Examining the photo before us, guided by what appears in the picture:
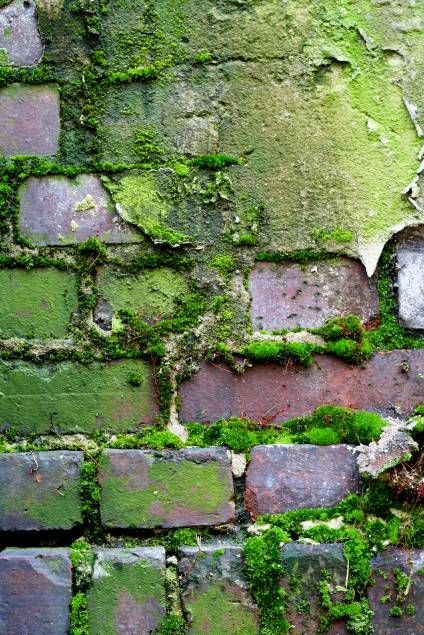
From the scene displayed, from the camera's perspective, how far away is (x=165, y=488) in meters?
1.46

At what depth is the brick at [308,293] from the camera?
1589mm

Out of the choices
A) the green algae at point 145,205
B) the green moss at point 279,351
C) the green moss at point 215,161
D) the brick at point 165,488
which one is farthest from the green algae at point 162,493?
the green moss at point 215,161

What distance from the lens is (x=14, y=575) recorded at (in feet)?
4.50

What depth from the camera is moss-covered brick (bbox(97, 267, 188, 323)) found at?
1.58m

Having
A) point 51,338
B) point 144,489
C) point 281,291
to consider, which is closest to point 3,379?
point 51,338

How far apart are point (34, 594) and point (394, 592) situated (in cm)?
68

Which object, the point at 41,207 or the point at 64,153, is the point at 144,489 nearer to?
the point at 41,207

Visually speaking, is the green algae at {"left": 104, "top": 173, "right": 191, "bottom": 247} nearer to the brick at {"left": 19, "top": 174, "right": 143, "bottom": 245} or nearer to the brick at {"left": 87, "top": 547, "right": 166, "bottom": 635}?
the brick at {"left": 19, "top": 174, "right": 143, "bottom": 245}

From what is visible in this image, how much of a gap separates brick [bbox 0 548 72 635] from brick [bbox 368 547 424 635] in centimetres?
58

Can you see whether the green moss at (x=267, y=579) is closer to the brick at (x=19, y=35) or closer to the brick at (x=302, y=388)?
the brick at (x=302, y=388)

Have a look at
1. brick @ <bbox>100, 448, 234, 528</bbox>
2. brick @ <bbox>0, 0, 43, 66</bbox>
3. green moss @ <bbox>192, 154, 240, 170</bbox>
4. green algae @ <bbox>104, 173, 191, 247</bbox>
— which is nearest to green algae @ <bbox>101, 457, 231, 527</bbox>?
brick @ <bbox>100, 448, 234, 528</bbox>

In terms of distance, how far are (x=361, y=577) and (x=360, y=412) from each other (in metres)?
0.33

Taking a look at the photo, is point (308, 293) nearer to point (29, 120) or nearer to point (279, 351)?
point (279, 351)

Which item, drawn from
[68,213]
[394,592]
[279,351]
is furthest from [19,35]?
[394,592]
